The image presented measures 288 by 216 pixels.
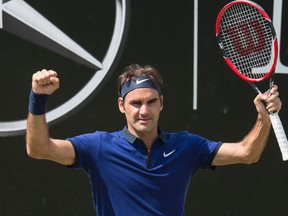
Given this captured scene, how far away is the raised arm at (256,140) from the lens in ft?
8.70

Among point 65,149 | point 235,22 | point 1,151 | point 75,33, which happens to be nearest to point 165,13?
point 75,33

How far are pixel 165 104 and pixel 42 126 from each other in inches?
70.6

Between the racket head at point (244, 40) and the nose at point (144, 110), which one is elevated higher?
the racket head at point (244, 40)

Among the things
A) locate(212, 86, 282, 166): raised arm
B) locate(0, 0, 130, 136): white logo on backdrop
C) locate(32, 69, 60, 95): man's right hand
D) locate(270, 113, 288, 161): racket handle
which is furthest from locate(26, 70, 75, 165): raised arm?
locate(0, 0, 130, 136): white logo on backdrop

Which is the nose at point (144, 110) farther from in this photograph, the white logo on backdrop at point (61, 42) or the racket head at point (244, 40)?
the white logo on backdrop at point (61, 42)

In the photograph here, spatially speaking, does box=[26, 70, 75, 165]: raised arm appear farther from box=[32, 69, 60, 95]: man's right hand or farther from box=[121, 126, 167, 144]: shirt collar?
box=[121, 126, 167, 144]: shirt collar

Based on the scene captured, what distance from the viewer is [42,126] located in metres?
2.57

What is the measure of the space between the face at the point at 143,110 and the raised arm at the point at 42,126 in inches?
11.5

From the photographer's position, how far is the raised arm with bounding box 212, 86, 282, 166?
2650 millimetres

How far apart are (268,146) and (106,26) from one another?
138cm

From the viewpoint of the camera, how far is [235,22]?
3.32 m

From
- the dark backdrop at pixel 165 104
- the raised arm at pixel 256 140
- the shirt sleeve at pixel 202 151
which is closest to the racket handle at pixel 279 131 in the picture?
the raised arm at pixel 256 140

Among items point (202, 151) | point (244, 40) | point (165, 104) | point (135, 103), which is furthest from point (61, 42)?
point (202, 151)

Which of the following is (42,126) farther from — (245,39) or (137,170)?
(245,39)
